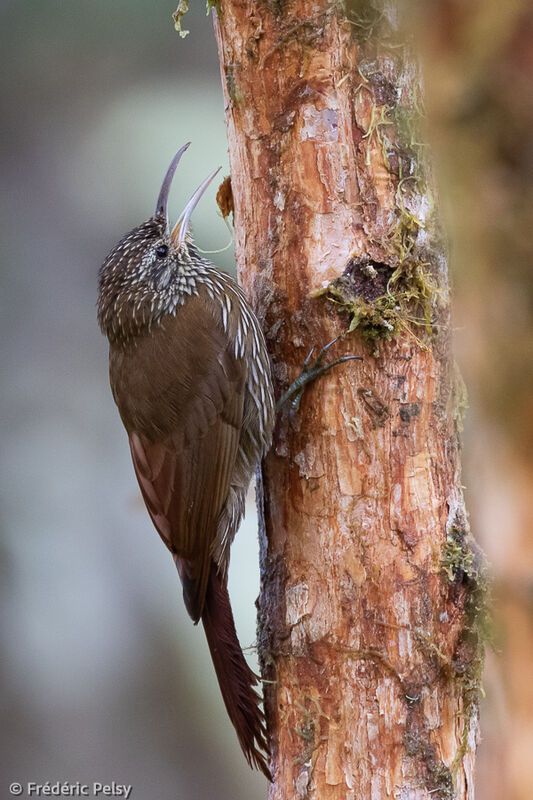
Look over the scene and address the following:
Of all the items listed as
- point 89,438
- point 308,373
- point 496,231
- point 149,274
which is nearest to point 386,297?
point 308,373

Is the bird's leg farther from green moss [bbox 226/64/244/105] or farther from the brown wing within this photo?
green moss [bbox 226/64/244/105]

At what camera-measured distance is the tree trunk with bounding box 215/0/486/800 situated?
183cm

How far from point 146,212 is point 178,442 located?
2895 millimetres

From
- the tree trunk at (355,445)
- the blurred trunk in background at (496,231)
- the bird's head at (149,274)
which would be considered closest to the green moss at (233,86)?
the tree trunk at (355,445)

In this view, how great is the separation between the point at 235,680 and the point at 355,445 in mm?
644

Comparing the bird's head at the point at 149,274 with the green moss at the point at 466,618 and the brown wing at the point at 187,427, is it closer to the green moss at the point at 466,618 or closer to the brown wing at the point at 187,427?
the brown wing at the point at 187,427

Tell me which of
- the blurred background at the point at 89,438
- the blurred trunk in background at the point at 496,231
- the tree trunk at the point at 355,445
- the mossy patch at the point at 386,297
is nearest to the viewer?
the blurred trunk in background at the point at 496,231

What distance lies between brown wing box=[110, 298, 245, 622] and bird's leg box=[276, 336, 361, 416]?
0.26 m

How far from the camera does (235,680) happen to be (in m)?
2.06

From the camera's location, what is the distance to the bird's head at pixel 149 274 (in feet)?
8.14

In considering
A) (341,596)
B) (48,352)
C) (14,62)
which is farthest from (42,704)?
(14,62)

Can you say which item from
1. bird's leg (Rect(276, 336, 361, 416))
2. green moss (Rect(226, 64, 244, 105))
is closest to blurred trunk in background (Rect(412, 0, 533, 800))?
bird's leg (Rect(276, 336, 361, 416))

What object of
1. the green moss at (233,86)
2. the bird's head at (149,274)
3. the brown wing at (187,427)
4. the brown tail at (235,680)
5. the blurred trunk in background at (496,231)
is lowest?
the brown tail at (235,680)

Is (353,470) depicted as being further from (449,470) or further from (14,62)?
(14,62)
